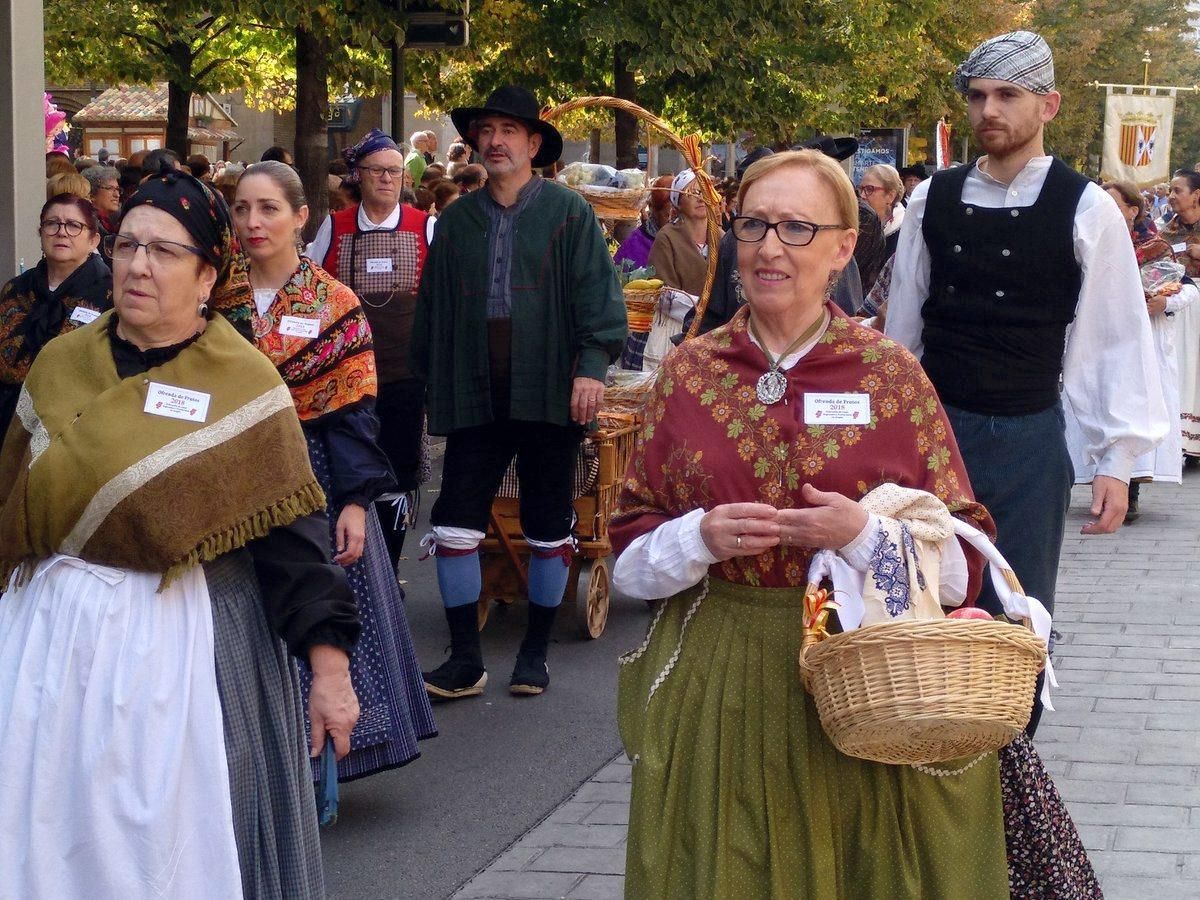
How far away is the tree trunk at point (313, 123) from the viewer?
14438 mm

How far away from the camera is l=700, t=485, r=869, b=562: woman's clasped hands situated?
9.45 ft

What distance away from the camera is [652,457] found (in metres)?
3.17

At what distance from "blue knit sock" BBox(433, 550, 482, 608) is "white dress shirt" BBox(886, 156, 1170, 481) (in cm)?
263

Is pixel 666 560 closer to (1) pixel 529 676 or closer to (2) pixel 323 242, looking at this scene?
A: (1) pixel 529 676

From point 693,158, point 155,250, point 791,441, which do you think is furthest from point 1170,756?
point 155,250

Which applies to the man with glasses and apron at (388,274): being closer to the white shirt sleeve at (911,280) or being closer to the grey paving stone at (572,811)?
the grey paving stone at (572,811)

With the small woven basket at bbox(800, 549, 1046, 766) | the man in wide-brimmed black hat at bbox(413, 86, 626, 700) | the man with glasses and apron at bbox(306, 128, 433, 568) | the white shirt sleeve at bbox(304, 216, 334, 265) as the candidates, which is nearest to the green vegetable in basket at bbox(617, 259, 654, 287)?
the man with glasses and apron at bbox(306, 128, 433, 568)

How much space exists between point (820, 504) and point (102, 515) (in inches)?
49.1

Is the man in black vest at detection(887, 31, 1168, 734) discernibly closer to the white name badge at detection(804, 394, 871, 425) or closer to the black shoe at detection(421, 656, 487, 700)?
the white name badge at detection(804, 394, 871, 425)

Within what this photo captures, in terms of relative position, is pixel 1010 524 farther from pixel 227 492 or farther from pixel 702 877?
pixel 227 492

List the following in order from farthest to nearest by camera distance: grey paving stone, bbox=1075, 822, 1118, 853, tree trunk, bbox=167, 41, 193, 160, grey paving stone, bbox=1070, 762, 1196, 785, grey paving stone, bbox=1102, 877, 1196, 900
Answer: tree trunk, bbox=167, 41, 193, 160 < grey paving stone, bbox=1070, 762, 1196, 785 < grey paving stone, bbox=1075, 822, 1118, 853 < grey paving stone, bbox=1102, 877, 1196, 900

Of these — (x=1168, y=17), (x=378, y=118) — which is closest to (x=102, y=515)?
(x=378, y=118)

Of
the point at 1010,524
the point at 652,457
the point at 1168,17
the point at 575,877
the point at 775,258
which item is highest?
the point at 1168,17

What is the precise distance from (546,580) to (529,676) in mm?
365
